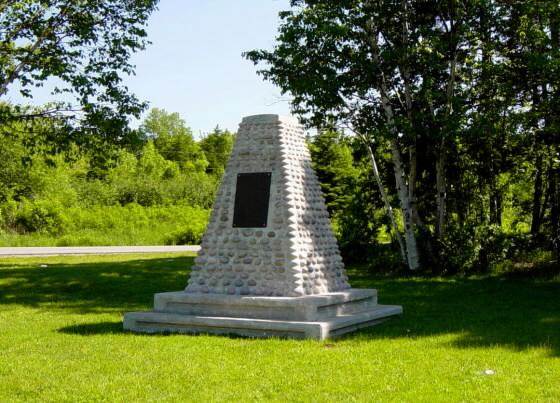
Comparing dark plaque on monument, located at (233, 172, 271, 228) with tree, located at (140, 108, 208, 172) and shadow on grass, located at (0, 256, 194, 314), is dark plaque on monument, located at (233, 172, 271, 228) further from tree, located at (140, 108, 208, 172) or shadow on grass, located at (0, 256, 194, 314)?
tree, located at (140, 108, 208, 172)

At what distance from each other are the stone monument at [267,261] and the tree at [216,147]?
65444 millimetres

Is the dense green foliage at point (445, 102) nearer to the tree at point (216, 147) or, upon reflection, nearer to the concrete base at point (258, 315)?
the concrete base at point (258, 315)

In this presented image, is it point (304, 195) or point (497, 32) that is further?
point (497, 32)

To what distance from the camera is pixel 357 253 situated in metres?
24.0

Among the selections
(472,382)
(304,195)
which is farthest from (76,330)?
(472,382)

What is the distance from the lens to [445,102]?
19719 millimetres

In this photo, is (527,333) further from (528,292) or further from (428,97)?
(428,97)

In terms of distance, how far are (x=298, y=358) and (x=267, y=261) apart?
284 centimetres

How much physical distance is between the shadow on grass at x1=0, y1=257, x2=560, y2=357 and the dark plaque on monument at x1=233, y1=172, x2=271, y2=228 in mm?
2625

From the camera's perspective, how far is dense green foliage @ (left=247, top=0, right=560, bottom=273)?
18.3m

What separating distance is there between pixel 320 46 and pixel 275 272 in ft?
33.9

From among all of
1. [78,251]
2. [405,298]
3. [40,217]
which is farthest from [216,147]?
[405,298]

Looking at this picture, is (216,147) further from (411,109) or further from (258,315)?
(258,315)

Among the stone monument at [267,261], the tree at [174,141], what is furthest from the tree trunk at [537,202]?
the tree at [174,141]
